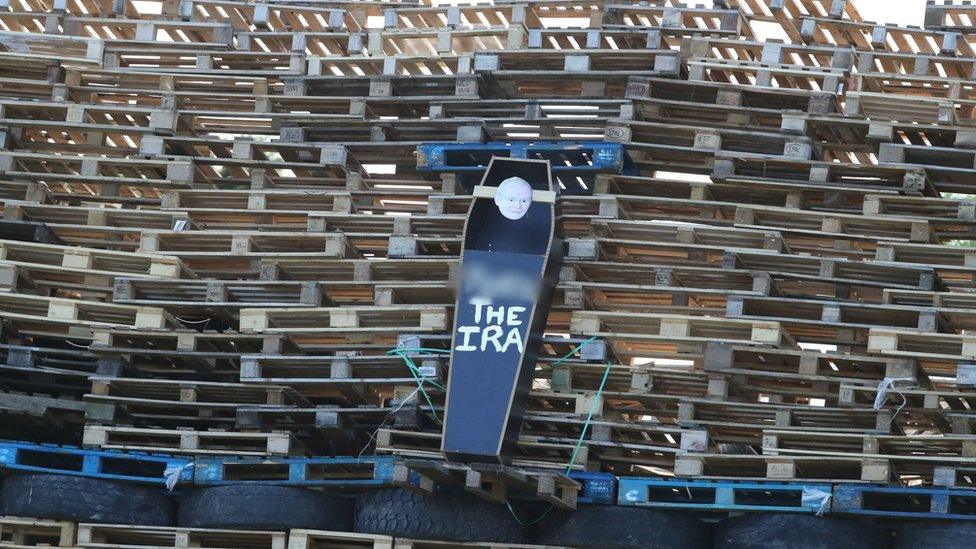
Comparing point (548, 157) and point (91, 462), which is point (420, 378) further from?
point (91, 462)

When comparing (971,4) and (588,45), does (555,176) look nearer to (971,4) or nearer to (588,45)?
(588,45)

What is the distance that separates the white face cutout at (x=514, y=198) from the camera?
55.4 ft

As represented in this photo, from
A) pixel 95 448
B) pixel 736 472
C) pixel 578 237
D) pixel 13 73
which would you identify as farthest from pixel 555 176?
pixel 13 73

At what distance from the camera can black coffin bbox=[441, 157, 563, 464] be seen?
16.2 metres

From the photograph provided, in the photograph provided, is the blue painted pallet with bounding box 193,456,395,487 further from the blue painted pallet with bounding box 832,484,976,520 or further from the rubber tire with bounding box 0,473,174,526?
the blue painted pallet with bounding box 832,484,976,520

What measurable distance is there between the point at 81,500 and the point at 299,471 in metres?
1.82

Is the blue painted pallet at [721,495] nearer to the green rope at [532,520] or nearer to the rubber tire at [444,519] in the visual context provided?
the green rope at [532,520]

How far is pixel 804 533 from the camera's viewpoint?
15773 millimetres

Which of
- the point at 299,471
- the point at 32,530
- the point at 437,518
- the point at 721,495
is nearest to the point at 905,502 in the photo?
the point at 721,495

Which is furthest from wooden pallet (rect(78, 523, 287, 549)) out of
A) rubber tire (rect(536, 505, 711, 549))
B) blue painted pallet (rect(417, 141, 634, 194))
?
blue painted pallet (rect(417, 141, 634, 194))

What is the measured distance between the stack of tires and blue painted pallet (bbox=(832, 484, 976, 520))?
11 centimetres

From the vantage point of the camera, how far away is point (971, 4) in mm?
19062

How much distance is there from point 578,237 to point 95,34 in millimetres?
5868

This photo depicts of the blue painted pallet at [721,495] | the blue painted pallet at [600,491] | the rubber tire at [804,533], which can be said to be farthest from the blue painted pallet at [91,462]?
the rubber tire at [804,533]
